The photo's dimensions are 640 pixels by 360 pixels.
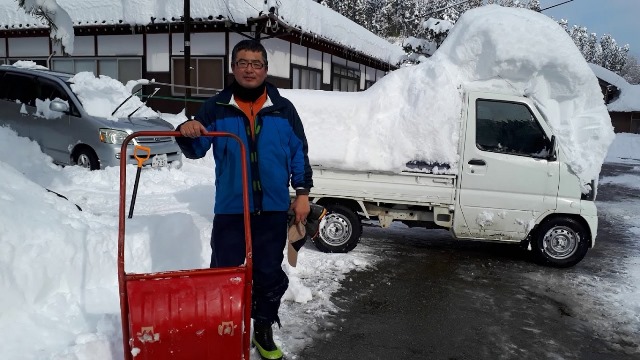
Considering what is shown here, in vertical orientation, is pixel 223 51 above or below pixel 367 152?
above

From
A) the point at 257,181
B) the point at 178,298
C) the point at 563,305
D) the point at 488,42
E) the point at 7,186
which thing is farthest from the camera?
the point at 488,42

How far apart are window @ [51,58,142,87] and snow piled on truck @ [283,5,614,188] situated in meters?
12.1

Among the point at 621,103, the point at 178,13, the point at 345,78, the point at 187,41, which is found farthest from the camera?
the point at 621,103

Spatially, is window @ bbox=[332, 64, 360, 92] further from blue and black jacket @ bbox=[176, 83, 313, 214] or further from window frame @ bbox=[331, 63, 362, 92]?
blue and black jacket @ bbox=[176, 83, 313, 214]

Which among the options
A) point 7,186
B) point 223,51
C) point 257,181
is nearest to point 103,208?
point 7,186

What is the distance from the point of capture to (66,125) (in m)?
8.84

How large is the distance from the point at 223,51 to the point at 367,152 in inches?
411

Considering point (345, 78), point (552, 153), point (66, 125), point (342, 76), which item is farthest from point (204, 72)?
point (552, 153)

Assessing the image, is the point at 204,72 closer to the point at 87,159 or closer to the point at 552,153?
the point at 87,159

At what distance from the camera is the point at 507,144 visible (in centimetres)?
577

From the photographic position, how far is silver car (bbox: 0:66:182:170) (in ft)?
28.0

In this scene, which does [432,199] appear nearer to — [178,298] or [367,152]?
[367,152]

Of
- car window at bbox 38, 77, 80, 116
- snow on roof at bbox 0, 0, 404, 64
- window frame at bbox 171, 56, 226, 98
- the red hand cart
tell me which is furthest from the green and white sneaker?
window frame at bbox 171, 56, 226, 98

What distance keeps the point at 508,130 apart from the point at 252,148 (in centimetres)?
384
